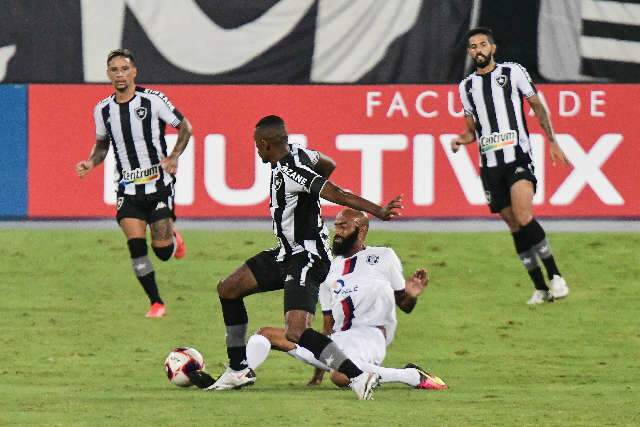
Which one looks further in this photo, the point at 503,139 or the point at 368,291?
the point at 503,139

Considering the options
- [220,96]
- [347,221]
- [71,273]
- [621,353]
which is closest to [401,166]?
[220,96]

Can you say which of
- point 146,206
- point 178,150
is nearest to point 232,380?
point 178,150

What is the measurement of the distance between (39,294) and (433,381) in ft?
20.3

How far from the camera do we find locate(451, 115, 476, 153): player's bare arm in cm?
1639

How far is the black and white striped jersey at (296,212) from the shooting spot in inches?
470

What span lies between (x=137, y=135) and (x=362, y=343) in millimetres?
4642

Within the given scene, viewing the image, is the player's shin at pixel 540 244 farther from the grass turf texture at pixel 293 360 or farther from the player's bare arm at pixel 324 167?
the player's bare arm at pixel 324 167

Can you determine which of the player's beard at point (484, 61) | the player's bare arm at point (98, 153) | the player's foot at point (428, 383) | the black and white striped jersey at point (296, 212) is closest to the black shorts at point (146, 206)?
the player's bare arm at point (98, 153)

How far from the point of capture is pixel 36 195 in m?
19.9

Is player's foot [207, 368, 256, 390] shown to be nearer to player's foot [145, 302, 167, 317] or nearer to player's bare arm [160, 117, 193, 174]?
player's bare arm [160, 117, 193, 174]

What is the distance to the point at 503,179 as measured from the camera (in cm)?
1684

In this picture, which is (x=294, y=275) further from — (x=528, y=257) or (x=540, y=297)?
(x=540, y=297)

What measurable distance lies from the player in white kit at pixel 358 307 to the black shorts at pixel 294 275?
1.24 feet

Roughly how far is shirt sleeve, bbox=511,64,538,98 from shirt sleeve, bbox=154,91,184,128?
2848mm
